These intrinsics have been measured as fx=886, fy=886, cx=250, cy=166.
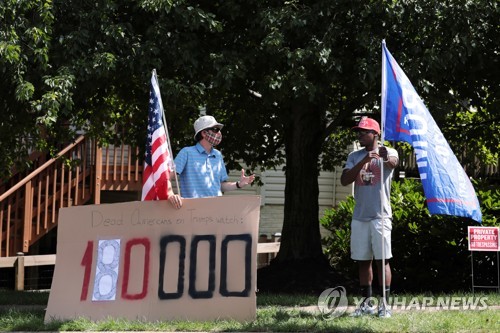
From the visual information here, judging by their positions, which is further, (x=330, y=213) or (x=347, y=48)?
(x=330, y=213)

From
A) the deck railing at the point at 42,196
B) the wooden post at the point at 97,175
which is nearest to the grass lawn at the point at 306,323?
the deck railing at the point at 42,196

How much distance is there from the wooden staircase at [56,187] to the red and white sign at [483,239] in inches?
277

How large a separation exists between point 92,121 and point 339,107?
3.90 metres

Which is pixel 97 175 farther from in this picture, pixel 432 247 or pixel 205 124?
pixel 205 124

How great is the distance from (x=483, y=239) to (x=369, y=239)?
9.69ft

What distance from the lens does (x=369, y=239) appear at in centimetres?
811

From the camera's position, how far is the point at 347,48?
35.8ft

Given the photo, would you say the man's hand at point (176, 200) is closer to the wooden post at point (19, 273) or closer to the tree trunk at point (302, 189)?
the tree trunk at point (302, 189)

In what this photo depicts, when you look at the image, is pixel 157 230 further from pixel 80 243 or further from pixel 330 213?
pixel 330 213

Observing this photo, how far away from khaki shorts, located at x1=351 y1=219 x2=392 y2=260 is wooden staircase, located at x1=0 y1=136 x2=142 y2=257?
26.6ft

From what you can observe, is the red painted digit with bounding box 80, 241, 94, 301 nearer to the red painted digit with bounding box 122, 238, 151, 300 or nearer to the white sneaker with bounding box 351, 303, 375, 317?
the red painted digit with bounding box 122, 238, 151, 300

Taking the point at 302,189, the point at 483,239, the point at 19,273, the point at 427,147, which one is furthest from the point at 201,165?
the point at 19,273

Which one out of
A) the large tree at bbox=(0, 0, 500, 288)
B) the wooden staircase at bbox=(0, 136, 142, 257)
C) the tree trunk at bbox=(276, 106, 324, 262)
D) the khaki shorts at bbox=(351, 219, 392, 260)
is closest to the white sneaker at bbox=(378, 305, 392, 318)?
the khaki shorts at bbox=(351, 219, 392, 260)

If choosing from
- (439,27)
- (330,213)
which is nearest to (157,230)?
(439,27)
